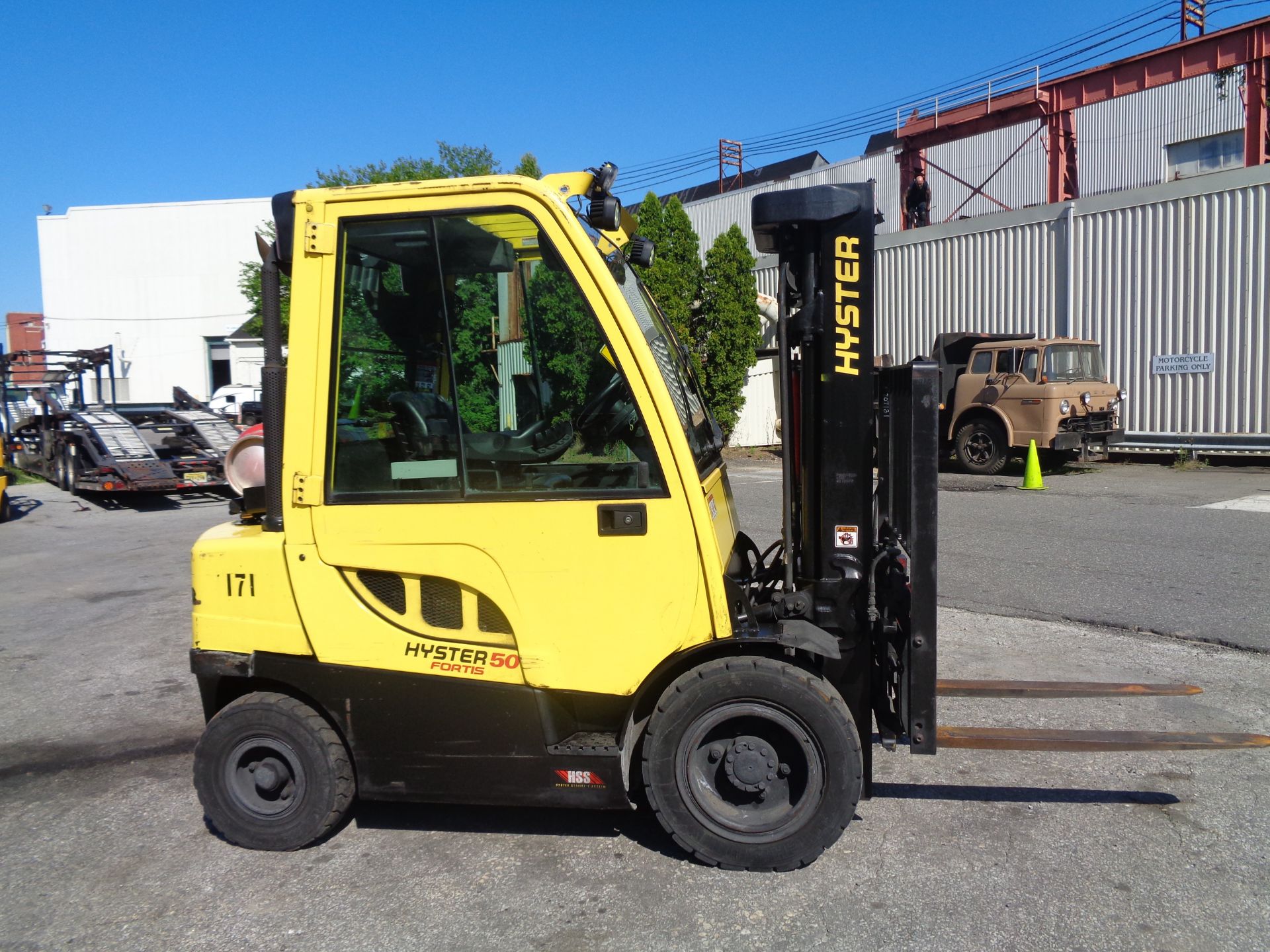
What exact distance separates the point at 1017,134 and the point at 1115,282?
14.5 metres

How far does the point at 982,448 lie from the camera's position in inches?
695

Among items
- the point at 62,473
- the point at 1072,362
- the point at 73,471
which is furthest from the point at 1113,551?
the point at 62,473

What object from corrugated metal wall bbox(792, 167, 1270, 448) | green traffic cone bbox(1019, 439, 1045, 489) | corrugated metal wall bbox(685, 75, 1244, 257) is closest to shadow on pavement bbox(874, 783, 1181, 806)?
green traffic cone bbox(1019, 439, 1045, 489)

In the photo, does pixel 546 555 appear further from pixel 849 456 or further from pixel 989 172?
pixel 989 172

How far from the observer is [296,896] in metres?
3.39

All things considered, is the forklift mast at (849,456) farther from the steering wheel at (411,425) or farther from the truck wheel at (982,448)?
the truck wheel at (982,448)

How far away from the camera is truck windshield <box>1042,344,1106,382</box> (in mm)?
17078

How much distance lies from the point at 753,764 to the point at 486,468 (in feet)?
4.70

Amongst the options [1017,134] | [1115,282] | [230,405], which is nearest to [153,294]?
[230,405]

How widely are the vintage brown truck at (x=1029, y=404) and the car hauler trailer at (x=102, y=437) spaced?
13637 mm

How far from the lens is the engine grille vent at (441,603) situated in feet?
11.3

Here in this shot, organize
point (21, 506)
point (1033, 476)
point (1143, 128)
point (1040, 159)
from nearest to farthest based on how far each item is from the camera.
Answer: point (1033, 476) < point (21, 506) < point (1143, 128) < point (1040, 159)

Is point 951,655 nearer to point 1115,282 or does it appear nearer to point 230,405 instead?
point 1115,282

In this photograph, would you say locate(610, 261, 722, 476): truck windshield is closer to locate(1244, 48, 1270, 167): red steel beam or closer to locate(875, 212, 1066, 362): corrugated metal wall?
locate(875, 212, 1066, 362): corrugated metal wall
